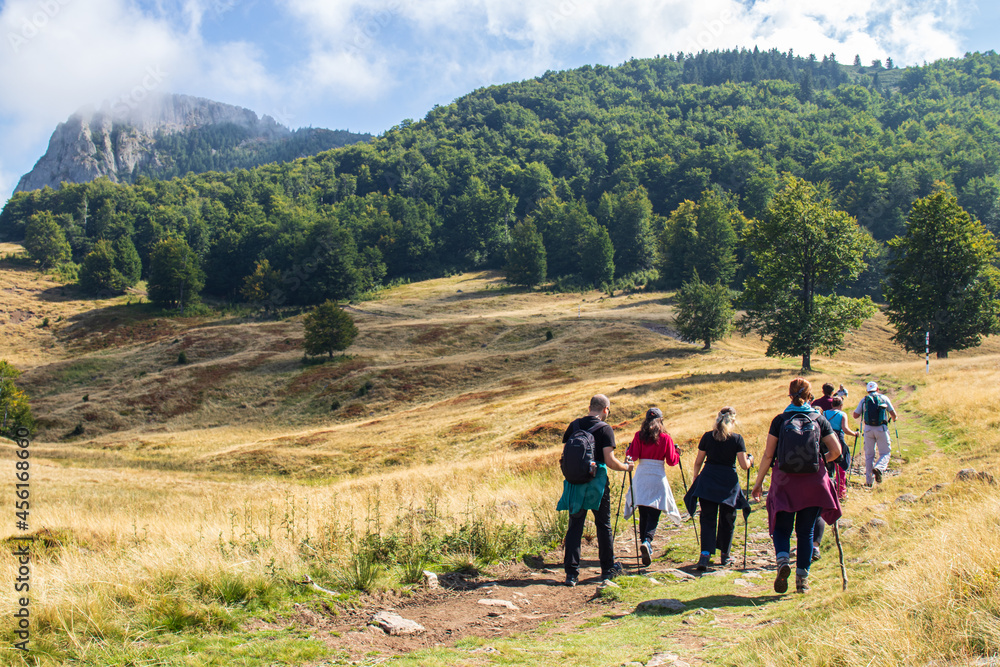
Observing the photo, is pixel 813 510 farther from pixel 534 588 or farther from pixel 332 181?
pixel 332 181

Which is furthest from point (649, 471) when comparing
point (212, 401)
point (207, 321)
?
point (207, 321)

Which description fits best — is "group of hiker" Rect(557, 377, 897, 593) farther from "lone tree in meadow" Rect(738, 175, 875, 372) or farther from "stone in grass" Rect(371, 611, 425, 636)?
"lone tree in meadow" Rect(738, 175, 875, 372)

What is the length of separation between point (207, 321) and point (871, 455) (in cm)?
10576

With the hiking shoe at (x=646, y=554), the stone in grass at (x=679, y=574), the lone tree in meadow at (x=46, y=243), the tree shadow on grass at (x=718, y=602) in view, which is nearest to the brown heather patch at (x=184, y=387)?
the hiking shoe at (x=646, y=554)

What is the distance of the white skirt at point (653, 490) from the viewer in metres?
9.49

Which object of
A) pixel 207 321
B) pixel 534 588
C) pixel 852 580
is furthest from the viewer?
pixel 207 321

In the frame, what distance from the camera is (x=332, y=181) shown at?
189250 millimetres

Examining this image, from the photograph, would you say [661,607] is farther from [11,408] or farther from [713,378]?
[11,408]

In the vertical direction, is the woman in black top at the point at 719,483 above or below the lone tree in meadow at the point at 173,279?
below

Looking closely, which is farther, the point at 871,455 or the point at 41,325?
the point at 41,325

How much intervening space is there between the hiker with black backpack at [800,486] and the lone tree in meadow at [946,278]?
4607 cm

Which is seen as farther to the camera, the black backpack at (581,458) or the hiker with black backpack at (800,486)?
the black backpack at (581,458)

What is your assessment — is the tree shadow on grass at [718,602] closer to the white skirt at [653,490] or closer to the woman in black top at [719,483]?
the woman in black top at [719,483]

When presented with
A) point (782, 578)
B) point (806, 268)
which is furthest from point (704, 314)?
point (782, 578)
